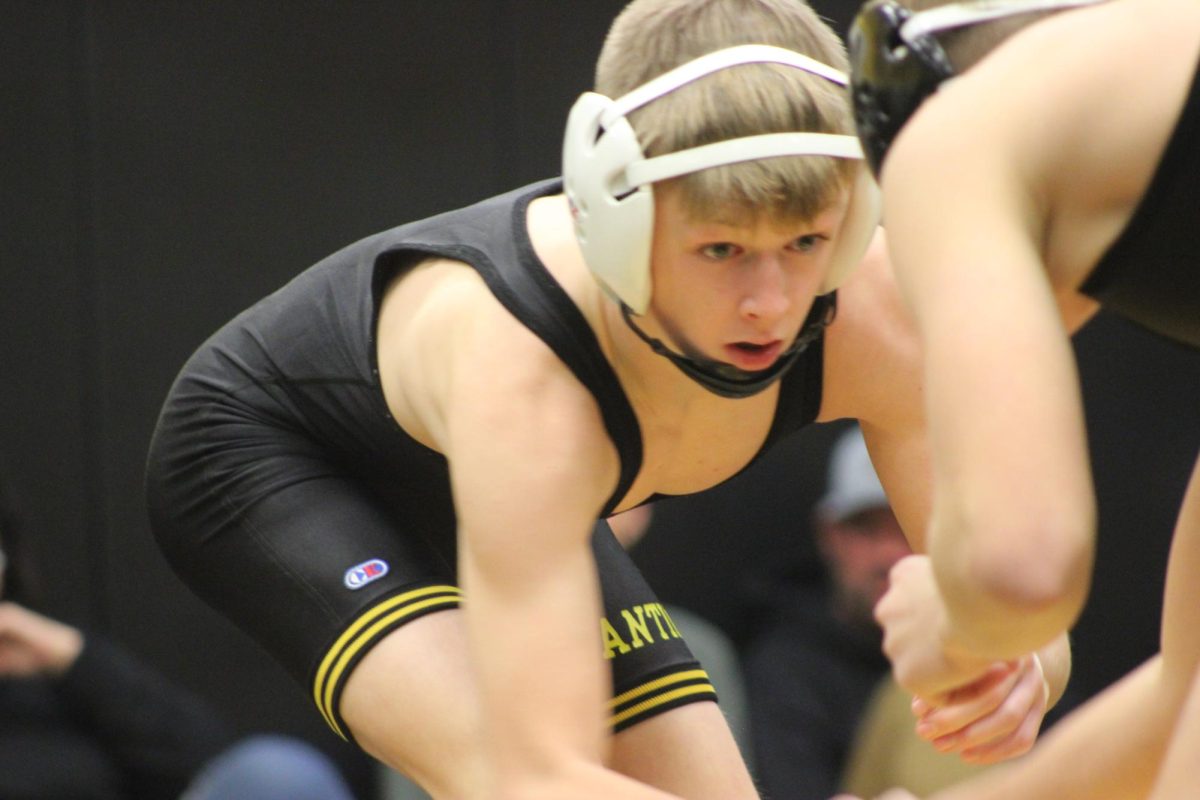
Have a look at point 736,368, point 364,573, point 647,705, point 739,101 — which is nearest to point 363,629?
point 364,573

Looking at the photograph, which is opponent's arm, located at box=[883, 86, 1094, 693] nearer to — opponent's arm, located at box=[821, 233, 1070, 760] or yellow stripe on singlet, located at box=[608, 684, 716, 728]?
opponent's arm, located at box=[821, 233, 1070, 760]

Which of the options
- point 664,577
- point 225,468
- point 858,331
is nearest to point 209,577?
point 225,468

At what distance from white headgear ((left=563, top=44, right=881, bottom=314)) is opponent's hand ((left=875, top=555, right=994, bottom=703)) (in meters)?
0.51

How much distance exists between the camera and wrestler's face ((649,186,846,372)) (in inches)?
78.9

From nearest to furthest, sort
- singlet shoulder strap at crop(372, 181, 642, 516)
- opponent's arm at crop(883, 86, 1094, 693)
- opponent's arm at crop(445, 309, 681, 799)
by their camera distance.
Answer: opponent's arm at crop(883, 86, 1094, 693)
opponent's arm at crop(445, 309, 681, 799)
singlet shoulder strap at crop(372, 181, 642, 516)

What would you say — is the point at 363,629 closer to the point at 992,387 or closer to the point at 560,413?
the point at 560,413

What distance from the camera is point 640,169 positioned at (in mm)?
1994

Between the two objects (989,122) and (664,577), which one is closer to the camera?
(989,122)

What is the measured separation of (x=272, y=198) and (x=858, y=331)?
261cm

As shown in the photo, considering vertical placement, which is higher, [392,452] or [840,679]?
[392,452]

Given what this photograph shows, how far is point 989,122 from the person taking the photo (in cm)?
138

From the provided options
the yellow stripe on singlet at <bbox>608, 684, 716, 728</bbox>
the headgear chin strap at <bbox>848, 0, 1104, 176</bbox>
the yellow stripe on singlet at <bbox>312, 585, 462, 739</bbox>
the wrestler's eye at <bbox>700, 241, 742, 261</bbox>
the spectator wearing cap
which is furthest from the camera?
the spectator wearing cap

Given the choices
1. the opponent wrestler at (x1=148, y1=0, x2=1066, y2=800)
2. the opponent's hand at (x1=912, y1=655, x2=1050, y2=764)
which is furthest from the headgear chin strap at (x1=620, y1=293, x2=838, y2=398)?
the opponent's hand at (x1=912, y1=655, x2=1050, y2=764)

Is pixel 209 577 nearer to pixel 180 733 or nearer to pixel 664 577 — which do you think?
pixel 180 733
